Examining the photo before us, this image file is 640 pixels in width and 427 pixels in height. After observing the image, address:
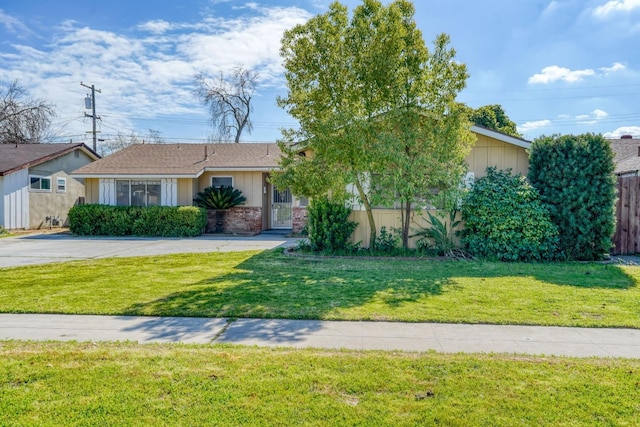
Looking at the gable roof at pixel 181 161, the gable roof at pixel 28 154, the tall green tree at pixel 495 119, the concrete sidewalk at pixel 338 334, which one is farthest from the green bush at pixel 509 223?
the gable roof at pixel 28 154

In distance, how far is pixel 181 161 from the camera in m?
18.7

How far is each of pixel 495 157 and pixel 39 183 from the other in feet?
63.1

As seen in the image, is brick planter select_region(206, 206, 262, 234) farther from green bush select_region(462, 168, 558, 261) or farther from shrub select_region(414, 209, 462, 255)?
green bush select_region(462, 168, 558, 261)

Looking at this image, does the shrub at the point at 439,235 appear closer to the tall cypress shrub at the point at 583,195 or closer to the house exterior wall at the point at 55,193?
the tall cypress shrub at the point at 583,195

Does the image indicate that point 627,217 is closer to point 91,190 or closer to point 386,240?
point 386,240

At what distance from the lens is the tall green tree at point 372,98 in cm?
928

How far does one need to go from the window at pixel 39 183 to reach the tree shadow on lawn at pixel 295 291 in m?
15.2

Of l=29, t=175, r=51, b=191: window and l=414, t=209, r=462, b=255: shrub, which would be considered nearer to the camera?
l=414, t=209, r=462, b=255: shrub

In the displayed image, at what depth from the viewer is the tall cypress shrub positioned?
9336 mm

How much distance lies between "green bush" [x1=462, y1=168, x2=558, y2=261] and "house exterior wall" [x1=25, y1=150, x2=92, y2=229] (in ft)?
60.2

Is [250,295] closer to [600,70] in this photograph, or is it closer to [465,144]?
[465,144]

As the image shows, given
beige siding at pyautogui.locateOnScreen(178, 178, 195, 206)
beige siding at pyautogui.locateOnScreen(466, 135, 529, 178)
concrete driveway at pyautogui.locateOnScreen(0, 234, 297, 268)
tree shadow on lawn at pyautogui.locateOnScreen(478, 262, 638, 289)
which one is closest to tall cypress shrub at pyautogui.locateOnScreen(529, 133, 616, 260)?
tree shadow on lawn at pyautogui.locateOnScreen(478, 262, 638, 289)

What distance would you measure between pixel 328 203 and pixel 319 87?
2837 millimetres

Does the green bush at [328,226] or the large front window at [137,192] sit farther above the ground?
the large front window at [137,192]
